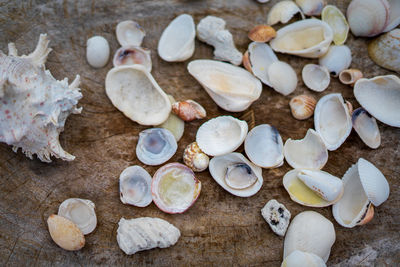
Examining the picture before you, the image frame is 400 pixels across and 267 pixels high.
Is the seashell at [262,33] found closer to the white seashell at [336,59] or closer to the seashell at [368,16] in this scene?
the white seashell at [336,59]

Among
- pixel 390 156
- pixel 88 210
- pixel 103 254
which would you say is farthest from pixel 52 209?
pixel 390 156

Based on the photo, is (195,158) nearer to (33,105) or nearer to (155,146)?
(155,146)

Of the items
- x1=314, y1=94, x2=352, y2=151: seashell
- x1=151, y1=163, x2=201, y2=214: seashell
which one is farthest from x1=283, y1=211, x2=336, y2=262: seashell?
x1=151, y1=163, x2=201, y2=214: seashell

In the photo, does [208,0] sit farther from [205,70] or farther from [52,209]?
[52,209]

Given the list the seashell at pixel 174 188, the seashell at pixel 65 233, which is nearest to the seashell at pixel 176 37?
the seashell at pixel 174 188

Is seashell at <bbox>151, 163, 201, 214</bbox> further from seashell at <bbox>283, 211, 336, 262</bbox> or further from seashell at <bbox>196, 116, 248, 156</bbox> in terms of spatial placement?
seashell at <bbox>283, 211, 336, 262</bbox>
